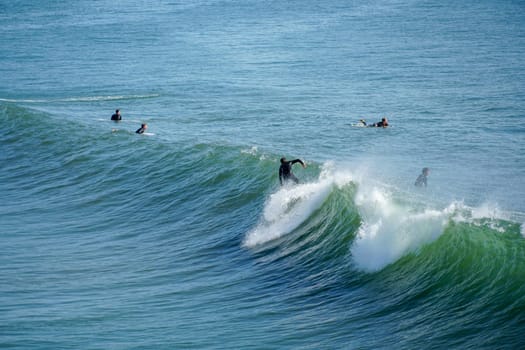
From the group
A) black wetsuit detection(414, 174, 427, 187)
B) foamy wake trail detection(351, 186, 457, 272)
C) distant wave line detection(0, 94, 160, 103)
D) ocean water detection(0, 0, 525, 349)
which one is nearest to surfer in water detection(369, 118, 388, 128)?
ocean water detection(0, 0, 525, 349)

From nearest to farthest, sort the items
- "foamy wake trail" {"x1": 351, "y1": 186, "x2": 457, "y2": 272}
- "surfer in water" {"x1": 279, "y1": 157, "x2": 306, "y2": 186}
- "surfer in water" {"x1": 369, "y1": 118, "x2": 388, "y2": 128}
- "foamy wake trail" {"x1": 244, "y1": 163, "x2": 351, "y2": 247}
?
"foamy wake trail" {"x1": 351, "y1": 186, "x2": 457, "y2": 272} → "foamy wake trail" {"x1": 244, "y1": 163, "x2": 351, "y2": 247} → "surfer in water" {"x1": 279, "y1": 157, "x2": 306, "y2": 186} → "surfer in water" {"x1": 369, "y1": 118, "x2": 388, "y2": 128}

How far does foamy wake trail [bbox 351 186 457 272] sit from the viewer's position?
57.8 feet

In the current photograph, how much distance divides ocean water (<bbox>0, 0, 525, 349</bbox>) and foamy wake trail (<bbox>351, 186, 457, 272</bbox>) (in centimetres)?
5

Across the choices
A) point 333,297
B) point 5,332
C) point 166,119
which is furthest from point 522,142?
point 5,332

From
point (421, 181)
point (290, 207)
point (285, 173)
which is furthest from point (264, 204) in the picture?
point (421, 181)

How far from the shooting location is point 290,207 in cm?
2308

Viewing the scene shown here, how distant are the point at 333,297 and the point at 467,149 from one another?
22.9 meters

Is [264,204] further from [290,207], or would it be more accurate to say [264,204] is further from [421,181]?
[421,181]

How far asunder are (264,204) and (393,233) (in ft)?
22.7

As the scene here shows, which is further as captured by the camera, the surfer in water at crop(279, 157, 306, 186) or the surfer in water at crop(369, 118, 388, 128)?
the surfer in water at crop(369, 118, 388, 128)

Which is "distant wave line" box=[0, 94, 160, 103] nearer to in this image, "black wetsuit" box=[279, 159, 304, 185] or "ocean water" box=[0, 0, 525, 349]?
"ocean water" box=[0, 0, 525, 349]

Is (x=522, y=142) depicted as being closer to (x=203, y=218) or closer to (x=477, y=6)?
(x=203, y=218)

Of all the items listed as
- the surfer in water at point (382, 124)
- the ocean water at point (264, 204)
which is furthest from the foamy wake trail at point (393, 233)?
the surfer in water at point (382, 124)

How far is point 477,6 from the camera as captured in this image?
97812 millimetres
